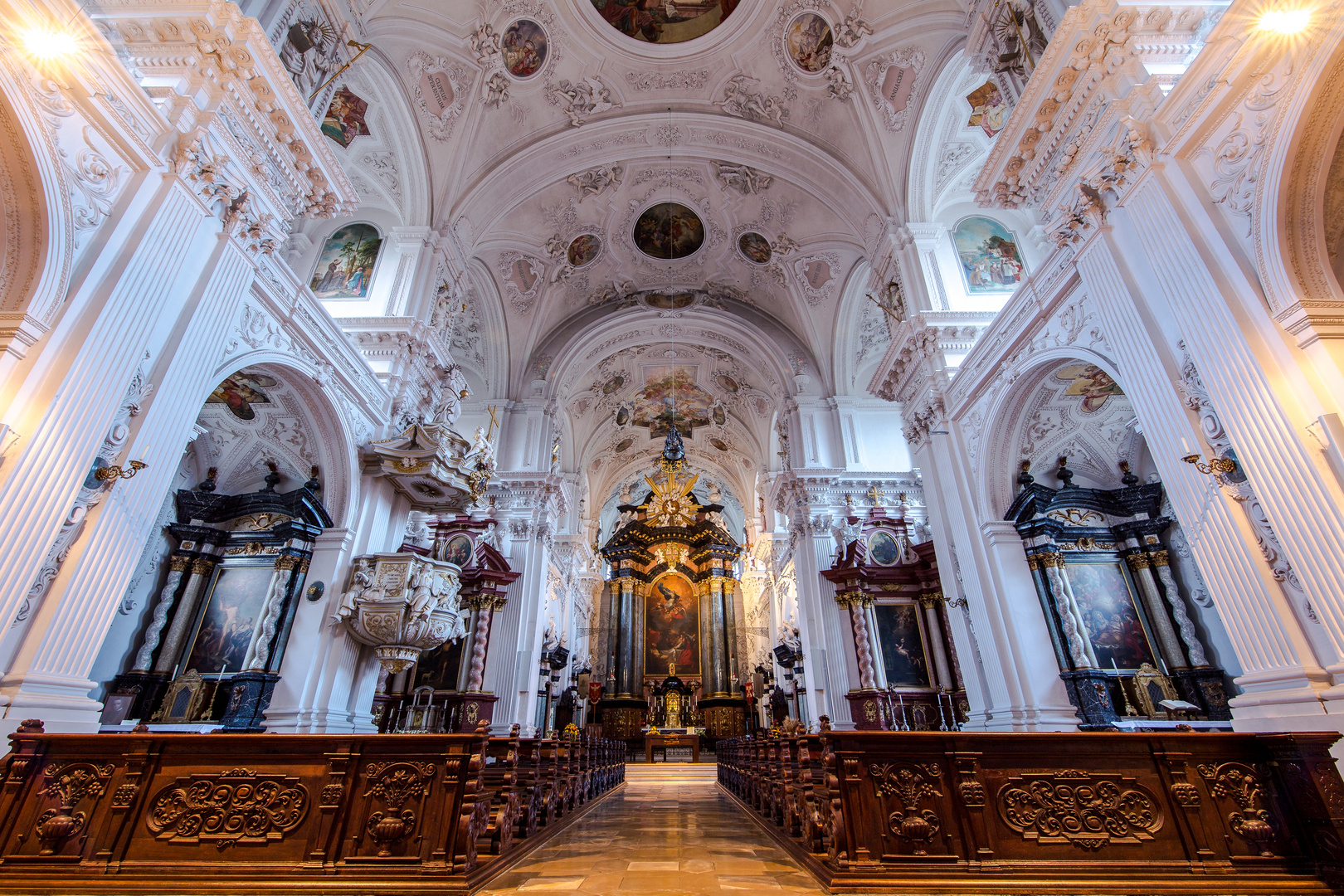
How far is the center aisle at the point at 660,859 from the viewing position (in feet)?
11.7

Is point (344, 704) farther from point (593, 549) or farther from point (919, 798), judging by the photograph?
point (593, 549)

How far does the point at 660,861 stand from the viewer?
4.29 m

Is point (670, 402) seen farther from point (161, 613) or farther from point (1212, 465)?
point (1212, 465)

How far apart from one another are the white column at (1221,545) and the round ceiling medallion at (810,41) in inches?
309

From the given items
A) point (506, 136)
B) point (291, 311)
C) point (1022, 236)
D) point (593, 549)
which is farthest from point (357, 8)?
point (593, 549)

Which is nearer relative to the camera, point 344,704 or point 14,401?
point 14,401

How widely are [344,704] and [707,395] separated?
16245mm

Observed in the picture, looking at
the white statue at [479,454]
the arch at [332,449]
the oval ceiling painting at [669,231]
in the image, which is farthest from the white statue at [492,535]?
the oval ceiling painting at [669,231]

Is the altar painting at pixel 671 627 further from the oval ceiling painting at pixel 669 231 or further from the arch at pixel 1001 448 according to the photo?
the arch at pixel 1001 448

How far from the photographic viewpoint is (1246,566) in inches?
174

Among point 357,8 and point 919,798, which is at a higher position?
point 357,8

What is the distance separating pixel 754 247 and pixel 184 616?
14413 millimetres

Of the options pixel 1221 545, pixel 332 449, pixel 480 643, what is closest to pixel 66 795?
pixel 332 449

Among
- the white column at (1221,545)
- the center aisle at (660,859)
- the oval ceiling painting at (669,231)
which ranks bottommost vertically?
the center aisle at (660,859)
